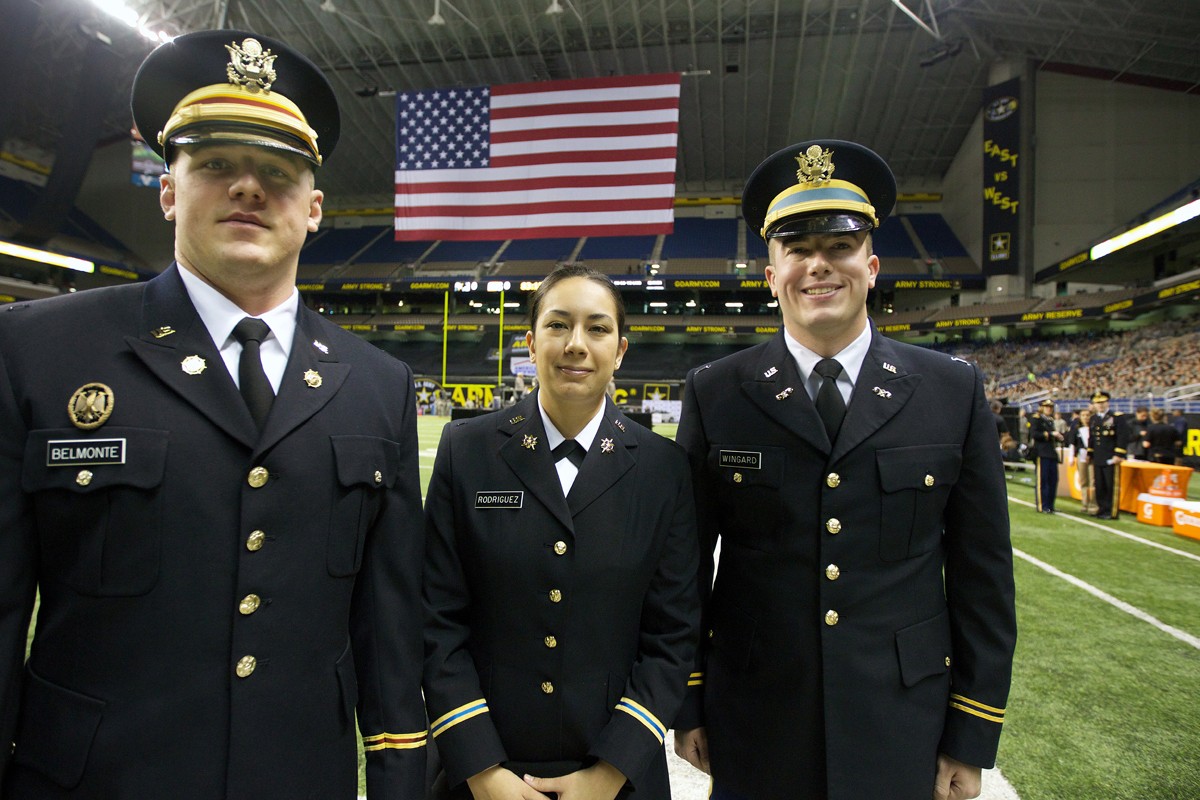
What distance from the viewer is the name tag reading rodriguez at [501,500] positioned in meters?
1.60

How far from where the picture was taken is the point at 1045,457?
9.02 metres

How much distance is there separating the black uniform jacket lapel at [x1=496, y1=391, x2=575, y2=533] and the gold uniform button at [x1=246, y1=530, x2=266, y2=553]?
2.02 feet

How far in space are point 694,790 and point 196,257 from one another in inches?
104

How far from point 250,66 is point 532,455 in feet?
3.64

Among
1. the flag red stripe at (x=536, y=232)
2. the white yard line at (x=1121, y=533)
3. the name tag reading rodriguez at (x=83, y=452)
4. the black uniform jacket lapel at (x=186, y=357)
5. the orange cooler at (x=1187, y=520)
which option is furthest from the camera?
the flag red stripe at (x=536, y=232)

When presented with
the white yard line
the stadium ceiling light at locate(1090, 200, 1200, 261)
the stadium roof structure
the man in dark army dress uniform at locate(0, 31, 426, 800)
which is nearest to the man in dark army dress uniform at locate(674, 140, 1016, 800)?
the man in dark army dress uniform at locate(0, 31, 426, 800)

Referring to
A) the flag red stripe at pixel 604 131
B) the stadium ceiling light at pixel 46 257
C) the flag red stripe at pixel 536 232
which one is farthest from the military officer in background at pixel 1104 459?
the stadium ceiling light at pixel 46 257

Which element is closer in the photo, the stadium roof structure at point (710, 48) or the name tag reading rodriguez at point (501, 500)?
the name tag reading rodriguez at point (501, 500)

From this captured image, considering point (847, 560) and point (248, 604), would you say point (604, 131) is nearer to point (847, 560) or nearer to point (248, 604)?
point (847, 560)

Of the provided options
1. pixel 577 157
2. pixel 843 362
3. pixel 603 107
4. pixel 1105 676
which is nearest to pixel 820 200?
pixel 843 362

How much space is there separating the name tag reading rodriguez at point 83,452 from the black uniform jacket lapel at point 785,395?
1.49 metres

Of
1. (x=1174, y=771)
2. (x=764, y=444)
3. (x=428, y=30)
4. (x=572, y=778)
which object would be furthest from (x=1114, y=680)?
(x=428, y=30)

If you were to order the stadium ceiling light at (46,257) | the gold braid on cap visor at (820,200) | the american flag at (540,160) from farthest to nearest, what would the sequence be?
the stadium ceiling light at (46,257) → the american flag at (540,160) → the gold braid on cap visor at (820,200)

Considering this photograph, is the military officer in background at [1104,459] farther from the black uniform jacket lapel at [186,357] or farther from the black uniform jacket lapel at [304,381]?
the black uniform jacket lapel at [186,357]
